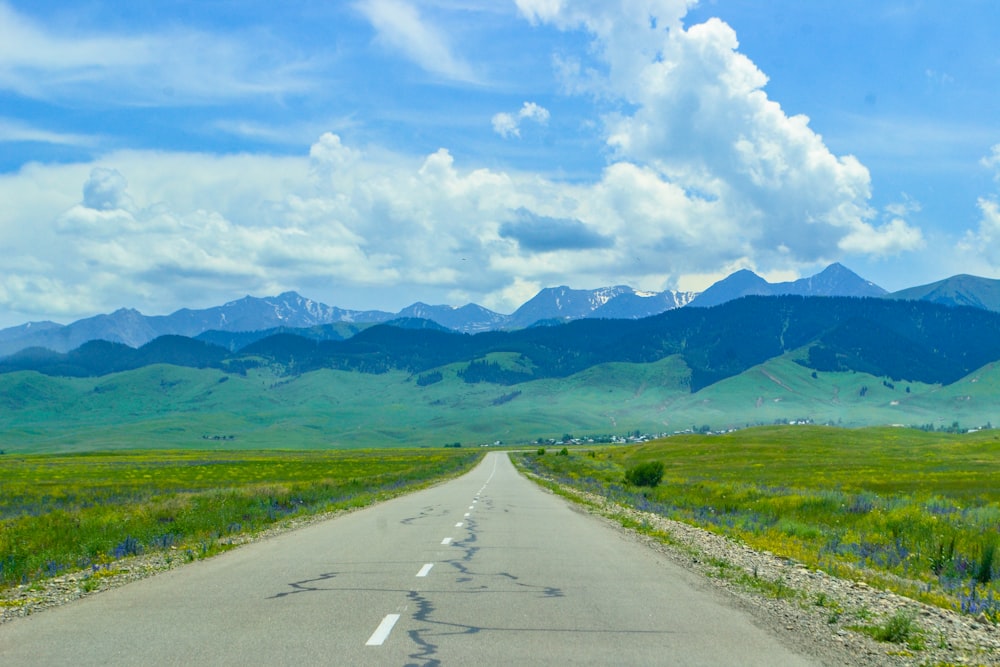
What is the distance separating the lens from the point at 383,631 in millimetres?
9906

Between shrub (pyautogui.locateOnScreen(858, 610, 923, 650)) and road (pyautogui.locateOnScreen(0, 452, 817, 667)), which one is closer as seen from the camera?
road (pyautogui.locateOnScreen(0, 452, 817, 667))

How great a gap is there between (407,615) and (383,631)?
106 cm

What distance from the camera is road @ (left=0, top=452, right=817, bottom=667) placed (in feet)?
29.3

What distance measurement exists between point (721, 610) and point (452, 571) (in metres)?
5.11

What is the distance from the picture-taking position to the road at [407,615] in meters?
8.93

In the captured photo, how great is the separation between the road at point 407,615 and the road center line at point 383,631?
0.03 meters

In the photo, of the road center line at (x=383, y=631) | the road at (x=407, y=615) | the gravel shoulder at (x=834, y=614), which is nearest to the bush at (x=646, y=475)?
the gravel shoulder at (x=834, y=614)

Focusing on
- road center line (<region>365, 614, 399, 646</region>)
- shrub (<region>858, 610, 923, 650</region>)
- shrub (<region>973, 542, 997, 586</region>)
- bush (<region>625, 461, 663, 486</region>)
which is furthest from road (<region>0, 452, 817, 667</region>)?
bush (<region>625, 461, 663, 486</region>)

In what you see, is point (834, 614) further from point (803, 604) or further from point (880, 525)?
point (880, 525)

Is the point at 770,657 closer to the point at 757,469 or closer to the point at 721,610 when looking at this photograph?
the point at 721,610

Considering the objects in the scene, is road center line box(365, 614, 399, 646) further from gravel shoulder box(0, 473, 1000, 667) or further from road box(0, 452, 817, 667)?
gravel shoulder box(0, 473, 1000, 667)

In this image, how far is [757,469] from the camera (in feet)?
272

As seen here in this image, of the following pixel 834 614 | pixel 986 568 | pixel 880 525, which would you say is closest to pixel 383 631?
pixel 834 614

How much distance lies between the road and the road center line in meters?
0.03
